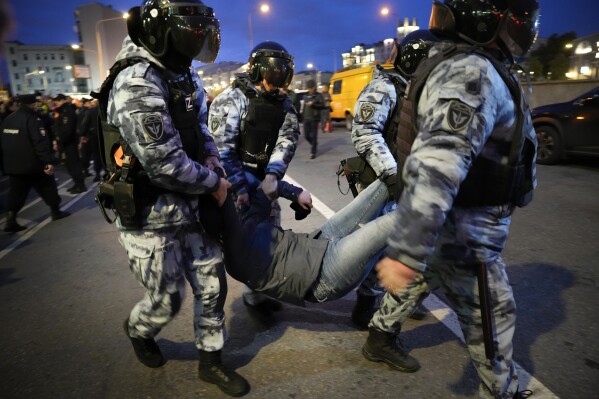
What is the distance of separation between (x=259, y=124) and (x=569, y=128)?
7.52 metres

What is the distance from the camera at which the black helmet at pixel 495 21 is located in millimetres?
1601

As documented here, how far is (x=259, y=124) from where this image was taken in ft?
10.0

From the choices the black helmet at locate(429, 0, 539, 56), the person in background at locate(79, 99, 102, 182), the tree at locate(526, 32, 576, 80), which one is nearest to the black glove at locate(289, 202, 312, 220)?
Answer: the black helmet at locate(429, 0, 539, 56)

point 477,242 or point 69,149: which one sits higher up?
point 477,242

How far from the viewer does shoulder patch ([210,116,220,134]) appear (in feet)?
9.77

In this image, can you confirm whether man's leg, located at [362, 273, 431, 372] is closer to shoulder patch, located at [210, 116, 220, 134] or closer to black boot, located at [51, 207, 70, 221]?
shoulder patch, located at [210, 116, 220, 134]

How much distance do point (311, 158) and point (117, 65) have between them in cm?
949

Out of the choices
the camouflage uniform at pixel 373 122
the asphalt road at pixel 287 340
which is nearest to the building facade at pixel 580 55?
the asphalt road at pixel 287 340

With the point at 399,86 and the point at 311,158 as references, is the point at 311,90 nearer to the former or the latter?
the point at 311,158

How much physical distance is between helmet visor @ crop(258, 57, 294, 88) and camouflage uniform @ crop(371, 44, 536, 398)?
1.47 metres

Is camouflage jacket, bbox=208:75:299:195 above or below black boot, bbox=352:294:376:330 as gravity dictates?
above

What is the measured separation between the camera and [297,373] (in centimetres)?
247

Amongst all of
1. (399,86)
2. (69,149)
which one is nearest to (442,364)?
(399,86)

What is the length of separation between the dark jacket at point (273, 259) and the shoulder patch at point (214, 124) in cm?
96
